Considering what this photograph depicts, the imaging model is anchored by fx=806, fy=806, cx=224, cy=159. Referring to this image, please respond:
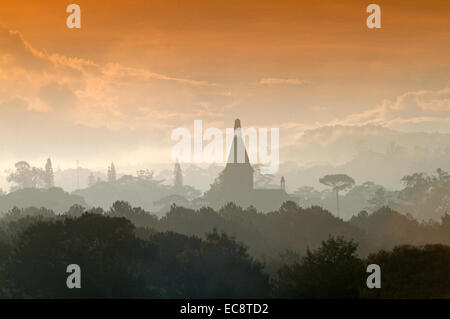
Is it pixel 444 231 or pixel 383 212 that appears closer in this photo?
pixel 444 231

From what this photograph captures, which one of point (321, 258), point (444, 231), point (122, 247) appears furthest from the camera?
point (444, 231)

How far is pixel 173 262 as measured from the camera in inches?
3056

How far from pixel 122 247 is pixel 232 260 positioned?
1090cm

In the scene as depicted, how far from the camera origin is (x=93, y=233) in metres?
76.0

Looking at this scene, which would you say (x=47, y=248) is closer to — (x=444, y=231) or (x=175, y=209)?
(x=175, y=209)

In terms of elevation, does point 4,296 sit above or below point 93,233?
below
